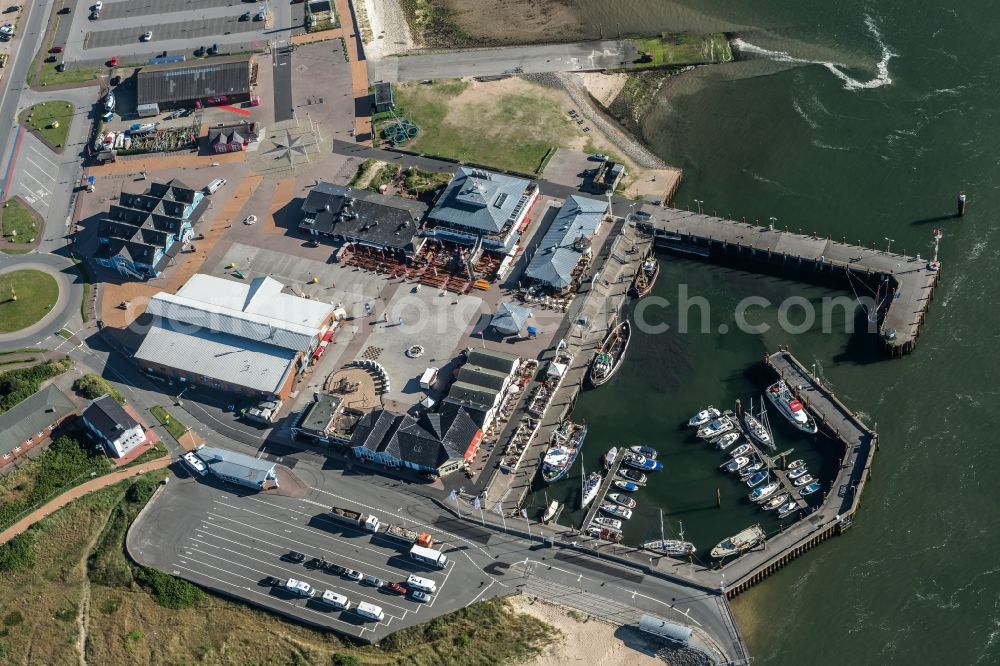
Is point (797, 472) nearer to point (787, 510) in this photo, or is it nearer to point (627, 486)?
point (787, 510)

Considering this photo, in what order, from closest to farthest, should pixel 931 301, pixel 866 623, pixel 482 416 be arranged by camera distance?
pixel 866 623 < pixel 482 416 < pixel 931 301

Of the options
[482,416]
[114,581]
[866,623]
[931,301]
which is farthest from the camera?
[931,301]

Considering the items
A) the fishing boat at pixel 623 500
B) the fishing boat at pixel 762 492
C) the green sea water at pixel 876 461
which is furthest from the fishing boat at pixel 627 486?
the fishing boat at pixel 762 492

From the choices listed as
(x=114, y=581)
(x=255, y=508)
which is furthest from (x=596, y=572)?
(x=114, y=581)

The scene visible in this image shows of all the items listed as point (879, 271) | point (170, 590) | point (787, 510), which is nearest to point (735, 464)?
point (787, 510)

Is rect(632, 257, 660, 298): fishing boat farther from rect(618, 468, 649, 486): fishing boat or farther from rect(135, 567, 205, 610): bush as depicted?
rect(135, 567, 205, 610): bush

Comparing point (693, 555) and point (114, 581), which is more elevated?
point (693, 555)

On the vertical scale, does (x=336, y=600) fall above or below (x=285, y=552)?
above

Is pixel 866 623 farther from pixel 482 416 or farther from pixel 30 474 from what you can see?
pixel 30 474

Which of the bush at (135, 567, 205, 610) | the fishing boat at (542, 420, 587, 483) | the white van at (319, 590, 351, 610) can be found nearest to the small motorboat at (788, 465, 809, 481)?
the fishing boat at (542, 420, 587, 483)
